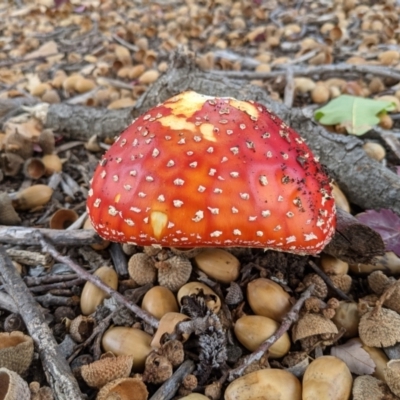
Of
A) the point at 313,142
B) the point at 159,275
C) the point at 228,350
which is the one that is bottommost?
the point at 228,350

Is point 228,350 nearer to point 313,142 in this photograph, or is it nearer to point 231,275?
point 231,275

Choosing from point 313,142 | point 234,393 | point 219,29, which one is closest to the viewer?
point 234,393

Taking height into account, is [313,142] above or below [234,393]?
above

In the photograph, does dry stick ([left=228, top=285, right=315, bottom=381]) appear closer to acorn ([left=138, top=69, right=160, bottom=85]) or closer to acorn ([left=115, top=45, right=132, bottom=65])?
acorn ([left=138, top=69, right=160, bottom=85])

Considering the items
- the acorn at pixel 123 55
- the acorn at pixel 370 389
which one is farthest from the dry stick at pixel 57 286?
the acorn at pixel 123 55

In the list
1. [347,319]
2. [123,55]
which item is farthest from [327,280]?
[123,55]

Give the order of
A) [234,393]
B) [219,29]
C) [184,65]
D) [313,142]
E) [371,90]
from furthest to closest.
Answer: [219,29]
[371,90]
[184,65]
[313,142]
[234,393]

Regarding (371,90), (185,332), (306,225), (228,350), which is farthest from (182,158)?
(371,90)

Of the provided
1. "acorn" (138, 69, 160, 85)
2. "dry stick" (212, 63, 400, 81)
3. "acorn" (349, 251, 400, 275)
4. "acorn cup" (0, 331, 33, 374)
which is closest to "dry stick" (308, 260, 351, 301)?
"acorn" (349, 251, 400, 275)

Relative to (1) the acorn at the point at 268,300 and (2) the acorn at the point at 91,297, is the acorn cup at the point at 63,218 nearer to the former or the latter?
(2) the acorn at the point at 91,297
